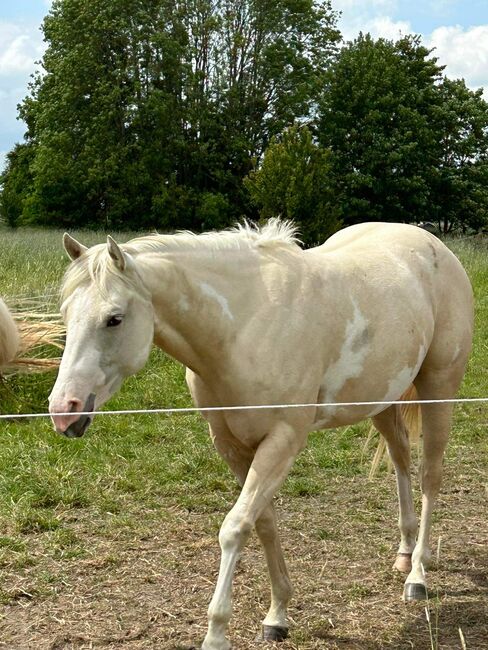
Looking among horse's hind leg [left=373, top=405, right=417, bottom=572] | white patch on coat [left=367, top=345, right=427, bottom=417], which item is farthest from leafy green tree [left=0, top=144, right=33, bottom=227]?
white patch on coat [left=367, top=345, right=427, bottom=417]

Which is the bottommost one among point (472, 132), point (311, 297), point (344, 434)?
point (344, 434)

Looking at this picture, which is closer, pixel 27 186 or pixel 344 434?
pixel 344 434

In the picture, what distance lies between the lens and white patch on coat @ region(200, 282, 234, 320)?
3328 mm

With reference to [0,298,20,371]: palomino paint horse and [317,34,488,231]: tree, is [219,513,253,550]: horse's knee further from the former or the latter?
[317,34,488,231]: tree

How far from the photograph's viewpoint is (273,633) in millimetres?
3551

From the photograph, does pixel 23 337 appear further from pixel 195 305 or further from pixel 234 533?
pixel 234 533

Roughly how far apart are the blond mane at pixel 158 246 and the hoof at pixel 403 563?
191cm

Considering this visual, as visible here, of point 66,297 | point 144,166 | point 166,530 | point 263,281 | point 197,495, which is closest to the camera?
point 66,297

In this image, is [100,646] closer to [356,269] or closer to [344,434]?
[356,269]

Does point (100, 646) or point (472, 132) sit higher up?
point (472, 132)

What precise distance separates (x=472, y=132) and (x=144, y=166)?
58.8 feet

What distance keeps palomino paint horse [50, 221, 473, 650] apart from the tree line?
33061mm

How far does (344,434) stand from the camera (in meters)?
7.09

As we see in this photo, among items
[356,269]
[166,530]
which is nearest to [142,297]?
[356,269]
